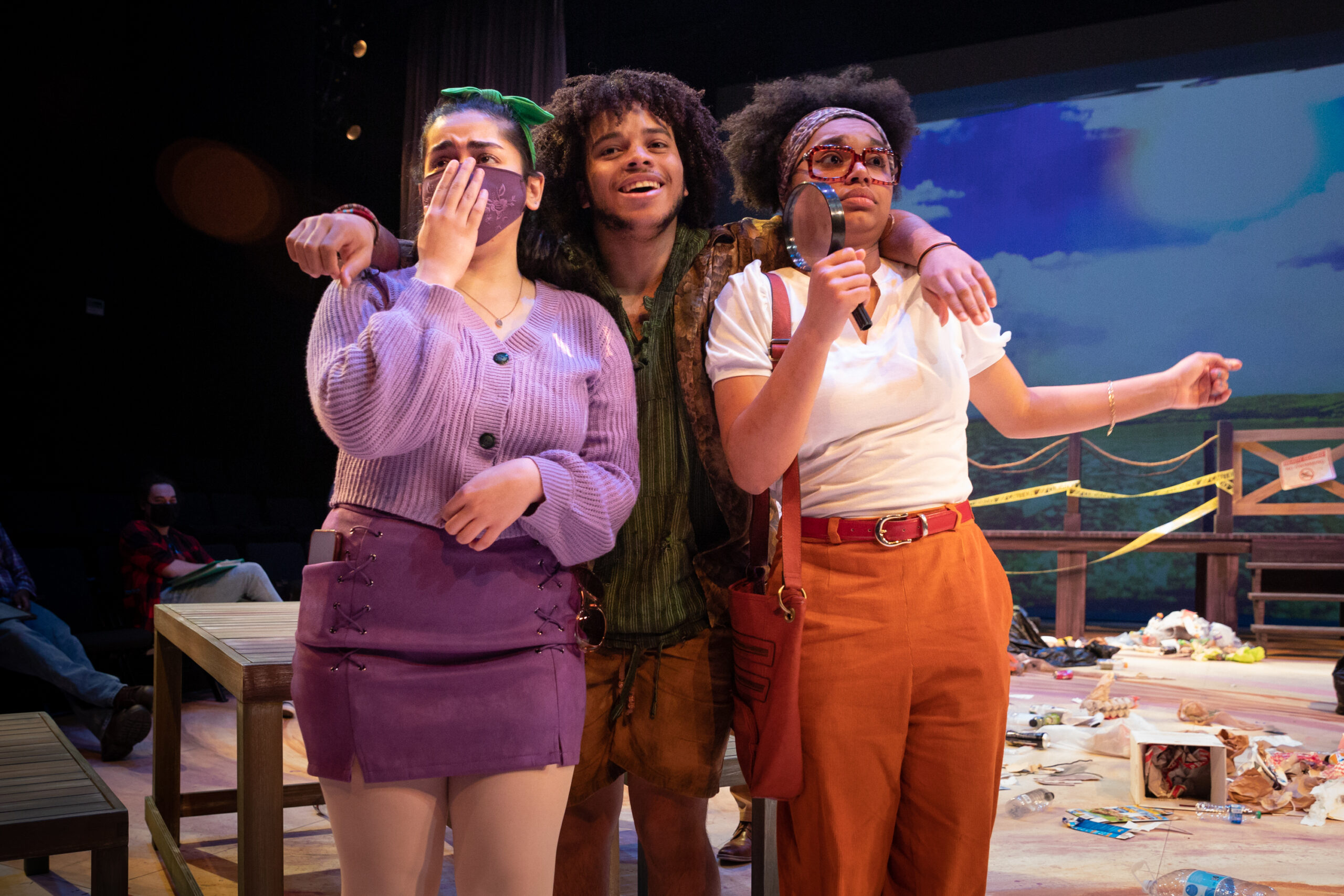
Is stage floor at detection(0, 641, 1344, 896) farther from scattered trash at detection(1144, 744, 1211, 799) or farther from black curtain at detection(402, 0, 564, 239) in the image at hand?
black curtain at detection(402, 0, 564, 239)

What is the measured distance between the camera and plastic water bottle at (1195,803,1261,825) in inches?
122

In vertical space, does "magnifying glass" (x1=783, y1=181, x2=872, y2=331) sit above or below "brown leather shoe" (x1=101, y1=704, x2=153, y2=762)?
above

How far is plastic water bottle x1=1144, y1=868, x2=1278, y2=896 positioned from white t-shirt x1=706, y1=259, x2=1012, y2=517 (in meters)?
1.73

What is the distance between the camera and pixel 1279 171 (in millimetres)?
17609

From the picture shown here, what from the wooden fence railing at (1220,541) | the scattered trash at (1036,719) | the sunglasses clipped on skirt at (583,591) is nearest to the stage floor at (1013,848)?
the scattered trash at (1036,719)

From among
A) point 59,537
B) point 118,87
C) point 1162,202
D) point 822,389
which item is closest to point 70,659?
point 59,537

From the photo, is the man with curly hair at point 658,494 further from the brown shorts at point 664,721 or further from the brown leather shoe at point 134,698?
the brown leather shoe at point 134,698

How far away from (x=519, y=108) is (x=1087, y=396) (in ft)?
3.30

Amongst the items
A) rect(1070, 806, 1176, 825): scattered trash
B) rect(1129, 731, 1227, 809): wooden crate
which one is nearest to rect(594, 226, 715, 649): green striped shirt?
rect(1070, 806, 1176, 825): scattered trash

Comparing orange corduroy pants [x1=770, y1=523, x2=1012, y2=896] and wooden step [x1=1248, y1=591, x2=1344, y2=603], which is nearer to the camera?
orange corduroy pants [x1=770, y1=523, x2=1012, y2=896]

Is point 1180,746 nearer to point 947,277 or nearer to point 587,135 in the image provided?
point 947,277

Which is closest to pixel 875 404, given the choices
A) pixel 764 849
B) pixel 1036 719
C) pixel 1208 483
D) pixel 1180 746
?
pixel 764 849

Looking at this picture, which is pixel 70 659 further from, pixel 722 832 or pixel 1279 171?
pixel 1279 171

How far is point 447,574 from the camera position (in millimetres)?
1151
